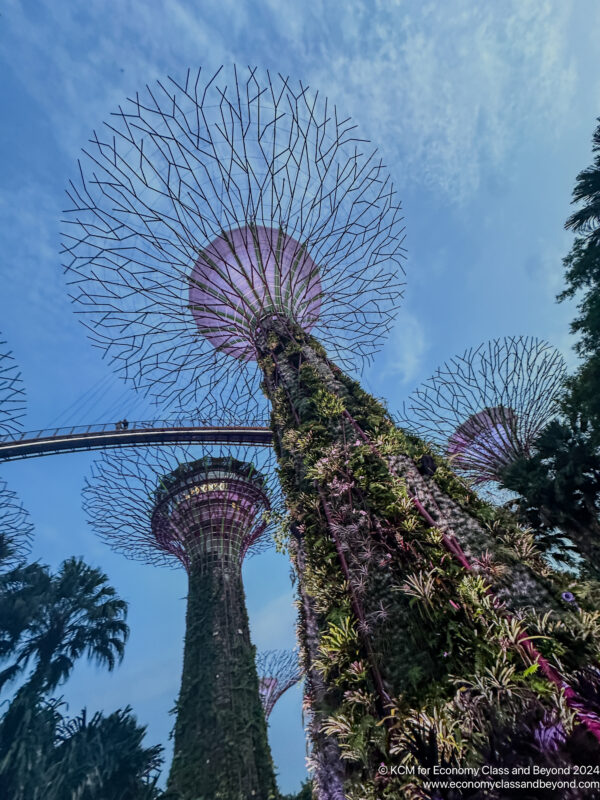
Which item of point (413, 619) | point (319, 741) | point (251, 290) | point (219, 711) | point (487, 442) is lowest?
point (319, 741)

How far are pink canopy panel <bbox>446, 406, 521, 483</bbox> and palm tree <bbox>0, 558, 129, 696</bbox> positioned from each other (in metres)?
17.7

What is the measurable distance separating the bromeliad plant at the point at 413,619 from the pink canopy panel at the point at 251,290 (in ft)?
12.9

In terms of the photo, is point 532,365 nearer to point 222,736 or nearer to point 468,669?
point 468,669

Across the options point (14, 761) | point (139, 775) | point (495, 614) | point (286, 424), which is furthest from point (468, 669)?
point (14, 761)

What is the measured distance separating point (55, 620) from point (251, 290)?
18492 millimetres

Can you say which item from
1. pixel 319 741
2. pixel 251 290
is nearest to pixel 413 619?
pixel 319 741

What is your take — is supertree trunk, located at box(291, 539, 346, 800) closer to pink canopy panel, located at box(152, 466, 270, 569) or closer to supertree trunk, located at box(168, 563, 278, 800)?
supertree trunk, located at box(168, 563, 278, 800)

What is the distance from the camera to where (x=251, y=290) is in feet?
27.4

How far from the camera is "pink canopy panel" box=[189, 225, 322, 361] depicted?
284 inches

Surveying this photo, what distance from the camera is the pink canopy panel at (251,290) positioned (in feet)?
23.6

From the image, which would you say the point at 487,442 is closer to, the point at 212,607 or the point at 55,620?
the point at 212,607

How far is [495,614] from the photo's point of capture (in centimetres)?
221

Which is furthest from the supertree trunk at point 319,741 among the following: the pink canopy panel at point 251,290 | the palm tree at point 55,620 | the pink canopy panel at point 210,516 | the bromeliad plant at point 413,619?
the palm tree at point 55,620

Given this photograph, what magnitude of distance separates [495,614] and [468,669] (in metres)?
0.32
